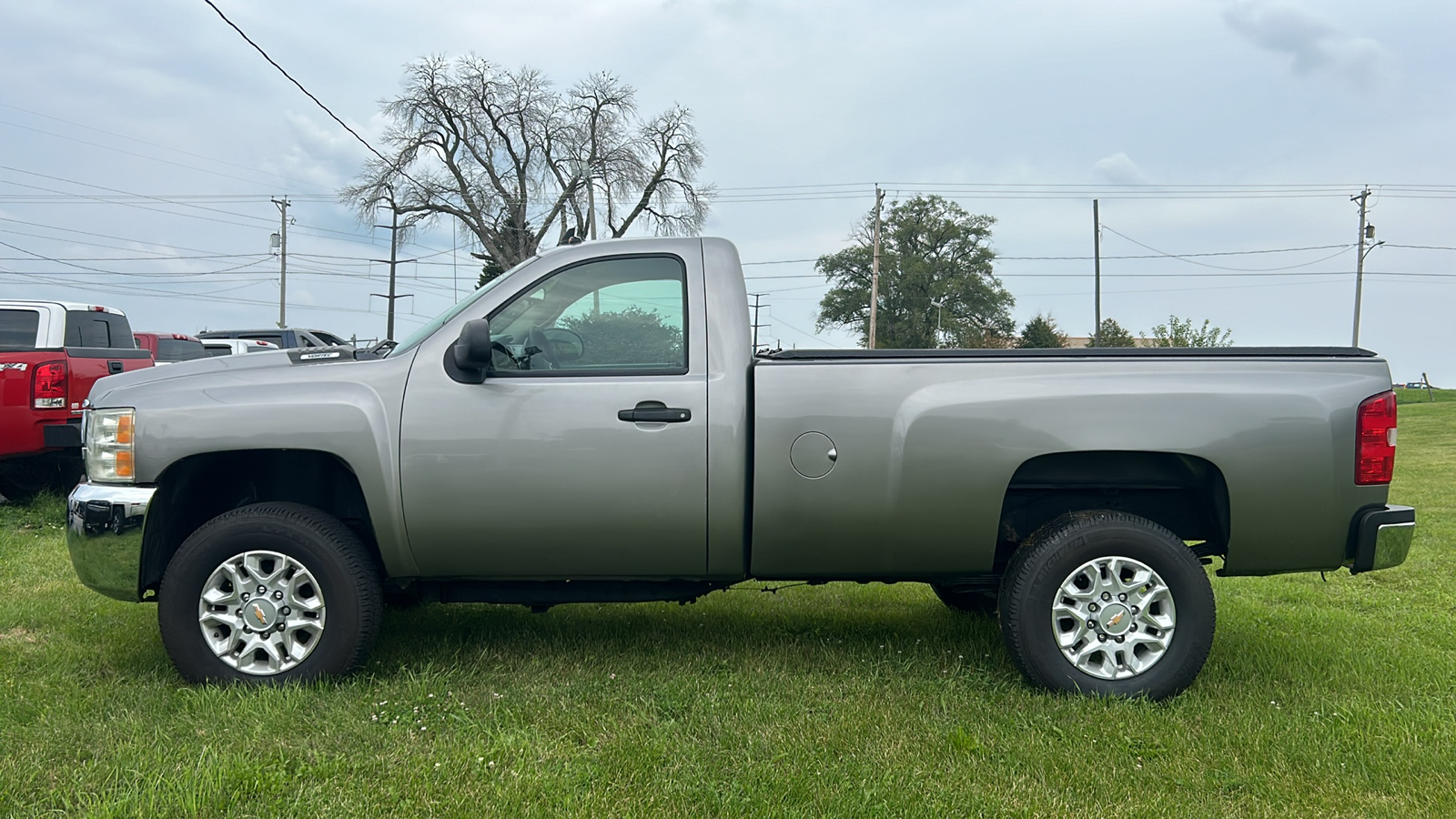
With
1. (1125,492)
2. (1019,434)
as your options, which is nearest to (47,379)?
(1019,434)

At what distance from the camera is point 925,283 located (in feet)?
223

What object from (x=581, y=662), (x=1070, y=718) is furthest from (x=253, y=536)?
(x=1070, y=718)

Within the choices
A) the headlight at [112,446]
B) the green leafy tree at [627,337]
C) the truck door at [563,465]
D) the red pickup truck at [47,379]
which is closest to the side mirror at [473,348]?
the truck door at [563,465]

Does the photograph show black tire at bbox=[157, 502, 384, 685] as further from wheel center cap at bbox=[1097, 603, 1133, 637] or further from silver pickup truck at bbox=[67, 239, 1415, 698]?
wheel center cap at bbox=[1097, 603, 1133, 637]

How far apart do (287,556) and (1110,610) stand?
10.8 feet

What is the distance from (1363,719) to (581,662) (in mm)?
3123

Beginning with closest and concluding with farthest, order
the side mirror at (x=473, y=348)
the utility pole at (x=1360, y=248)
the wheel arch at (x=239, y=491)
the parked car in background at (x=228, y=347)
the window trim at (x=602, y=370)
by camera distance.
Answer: the side mirror at (x=473, y=348) → the window trim at (x=602, y=370) → the wheel arch at (x=239, y=491) → the parked car in background at (x=228, y=347) → the utility pole at (x=1360, y=248)

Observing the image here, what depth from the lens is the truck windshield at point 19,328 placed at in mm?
8820

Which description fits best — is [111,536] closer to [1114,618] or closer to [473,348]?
[473,348]

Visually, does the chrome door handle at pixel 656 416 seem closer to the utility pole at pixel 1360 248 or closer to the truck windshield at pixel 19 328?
the truck windshield at pixel 19 328

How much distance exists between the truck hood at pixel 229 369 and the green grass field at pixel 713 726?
1.22 metres

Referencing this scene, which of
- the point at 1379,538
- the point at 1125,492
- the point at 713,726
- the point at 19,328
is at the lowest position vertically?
the point at 713,726

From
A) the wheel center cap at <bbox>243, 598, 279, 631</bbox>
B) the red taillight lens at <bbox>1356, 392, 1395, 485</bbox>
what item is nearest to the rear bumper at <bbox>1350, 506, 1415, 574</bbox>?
the red taillight lens at <bbox>1356, 392, 1395, 485</bbox>

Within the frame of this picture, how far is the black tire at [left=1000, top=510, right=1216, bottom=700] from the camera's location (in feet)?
13.6
